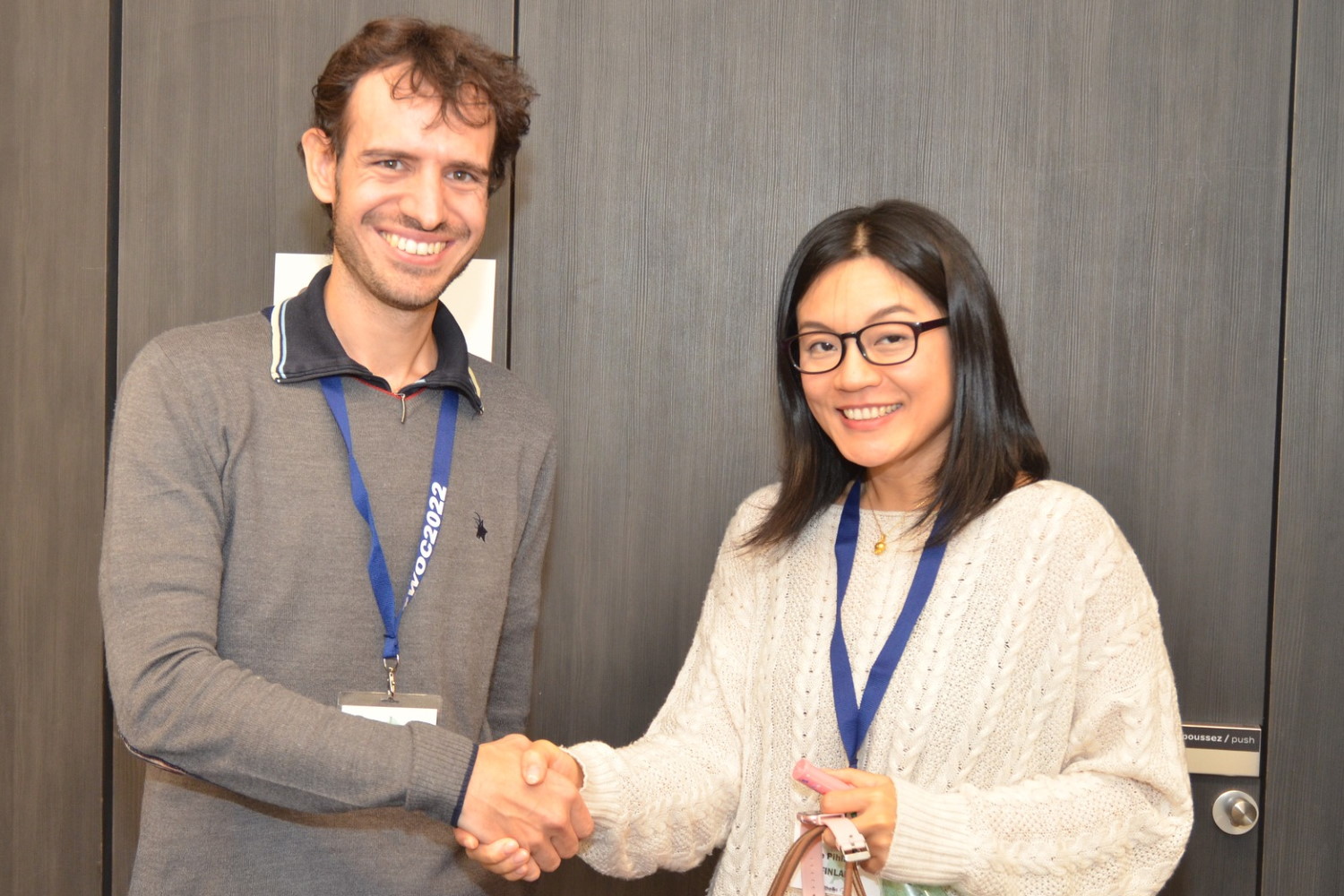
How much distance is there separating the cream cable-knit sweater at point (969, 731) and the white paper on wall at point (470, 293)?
0.78m

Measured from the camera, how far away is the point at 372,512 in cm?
169

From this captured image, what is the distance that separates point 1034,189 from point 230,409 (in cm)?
151

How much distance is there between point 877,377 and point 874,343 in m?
0.06

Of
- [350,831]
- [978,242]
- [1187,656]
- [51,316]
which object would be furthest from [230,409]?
[1187,656]

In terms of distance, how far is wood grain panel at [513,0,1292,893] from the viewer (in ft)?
6.91

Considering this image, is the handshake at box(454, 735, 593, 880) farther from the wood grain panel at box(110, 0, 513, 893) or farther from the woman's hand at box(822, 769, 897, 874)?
the wood grain panel at box(110, 0, 513, 893)

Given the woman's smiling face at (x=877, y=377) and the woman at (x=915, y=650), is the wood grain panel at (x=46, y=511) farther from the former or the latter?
the woman's smiling face at (x=877, y=377)

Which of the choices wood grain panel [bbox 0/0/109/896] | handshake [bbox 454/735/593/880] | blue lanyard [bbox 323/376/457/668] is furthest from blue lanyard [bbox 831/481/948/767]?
wood grain panel [bbox 0/0/109/896]

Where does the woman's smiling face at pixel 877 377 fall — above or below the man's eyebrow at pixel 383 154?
below

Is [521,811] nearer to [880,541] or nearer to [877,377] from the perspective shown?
[880,541]

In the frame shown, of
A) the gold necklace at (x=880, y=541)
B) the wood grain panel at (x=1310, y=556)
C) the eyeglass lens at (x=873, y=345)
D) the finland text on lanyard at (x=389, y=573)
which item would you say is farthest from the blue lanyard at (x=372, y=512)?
the wood grain panel at (x=1310, y=556)

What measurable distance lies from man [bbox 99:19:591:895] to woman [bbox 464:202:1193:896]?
207mm

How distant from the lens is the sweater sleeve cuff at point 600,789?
5.65ft

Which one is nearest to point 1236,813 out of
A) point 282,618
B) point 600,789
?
point 600,789
